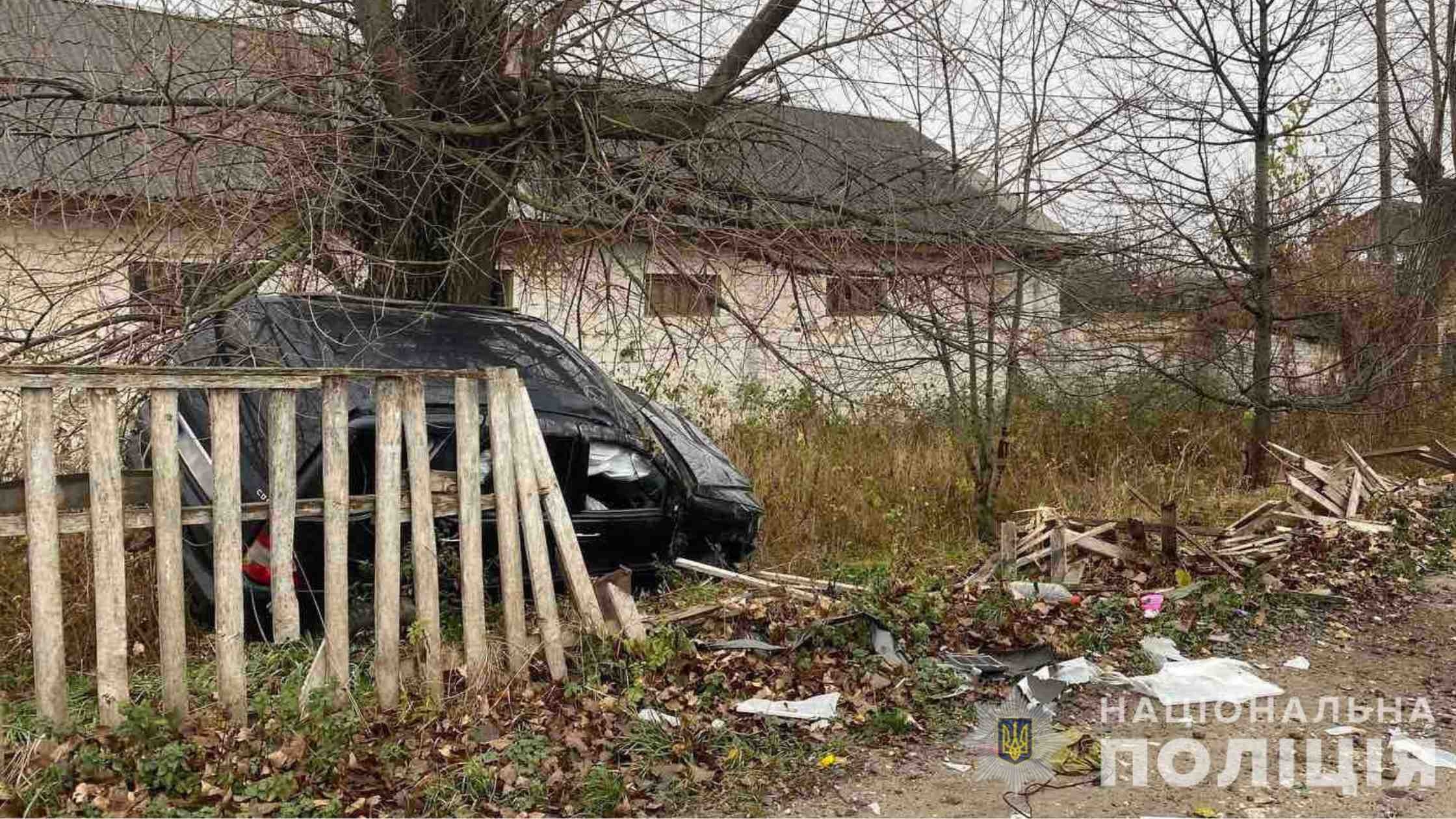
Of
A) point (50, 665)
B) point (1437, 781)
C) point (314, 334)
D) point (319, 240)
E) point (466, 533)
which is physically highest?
point (319, 240)

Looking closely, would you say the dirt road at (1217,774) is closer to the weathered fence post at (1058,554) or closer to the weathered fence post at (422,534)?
the weathered fence post at (1058,554)

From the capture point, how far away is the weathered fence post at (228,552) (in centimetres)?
377

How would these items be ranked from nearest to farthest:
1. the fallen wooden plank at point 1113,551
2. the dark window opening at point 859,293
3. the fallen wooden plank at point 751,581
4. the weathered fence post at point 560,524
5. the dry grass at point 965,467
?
the weathered fence post at point 560,524
the fallen wooden plank at point 751,581
the dark window opening at point 859,293
the fallen wooden plank at point 1113,551
the dry grass at point 965,467

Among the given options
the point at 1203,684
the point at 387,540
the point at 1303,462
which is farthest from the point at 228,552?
the point at 1303,462

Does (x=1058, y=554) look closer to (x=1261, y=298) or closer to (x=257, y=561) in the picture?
(x=257, y=561)

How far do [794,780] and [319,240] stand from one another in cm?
374

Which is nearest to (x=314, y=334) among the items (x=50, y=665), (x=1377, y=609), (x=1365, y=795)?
(x=50, y=665)

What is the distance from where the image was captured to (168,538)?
145 inches

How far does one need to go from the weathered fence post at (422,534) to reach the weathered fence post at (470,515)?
0.12 m

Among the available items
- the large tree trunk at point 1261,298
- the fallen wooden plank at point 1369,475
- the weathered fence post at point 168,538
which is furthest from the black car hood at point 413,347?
the large tree trunk at point 1261,298

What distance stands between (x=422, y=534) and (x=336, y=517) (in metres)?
0.33

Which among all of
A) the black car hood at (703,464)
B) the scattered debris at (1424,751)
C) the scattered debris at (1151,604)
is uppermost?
the black car hood at (703,464)

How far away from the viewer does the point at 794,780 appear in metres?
3.86

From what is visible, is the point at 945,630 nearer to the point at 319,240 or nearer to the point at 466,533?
the point at 466,533
